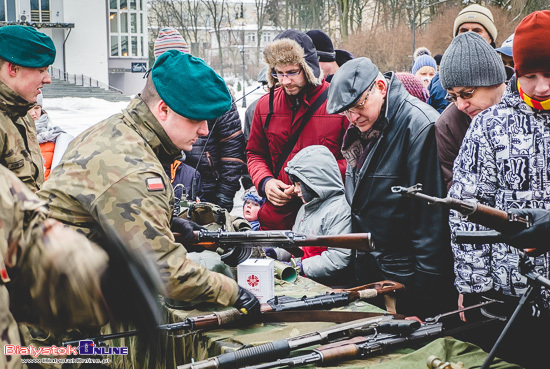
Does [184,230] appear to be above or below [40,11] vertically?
below

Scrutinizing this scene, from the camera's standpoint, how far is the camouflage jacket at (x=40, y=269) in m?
1.39

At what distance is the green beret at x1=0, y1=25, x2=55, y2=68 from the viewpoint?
3.86 meters

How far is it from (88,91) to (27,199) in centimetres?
3323

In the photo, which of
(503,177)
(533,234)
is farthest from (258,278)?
(533,234)

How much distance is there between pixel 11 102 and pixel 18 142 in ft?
0.81

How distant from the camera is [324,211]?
3.81 meters

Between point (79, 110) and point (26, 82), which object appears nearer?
point (26, 82)

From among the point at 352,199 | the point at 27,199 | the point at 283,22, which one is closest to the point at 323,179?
the point at 352,199

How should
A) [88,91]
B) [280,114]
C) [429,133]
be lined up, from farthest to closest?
1. [88,91]
2. [280,114]
3. [429,133]

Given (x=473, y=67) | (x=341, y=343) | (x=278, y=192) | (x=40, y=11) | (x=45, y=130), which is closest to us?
(x=341, y=343)

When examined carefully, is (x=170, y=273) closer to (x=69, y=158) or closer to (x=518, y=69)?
(x=69, y=158)

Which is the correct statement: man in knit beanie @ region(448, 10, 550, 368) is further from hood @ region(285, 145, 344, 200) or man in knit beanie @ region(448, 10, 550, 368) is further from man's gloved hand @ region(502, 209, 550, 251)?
hood @ region(285, 145, 344, 200)

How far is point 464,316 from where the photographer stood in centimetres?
285

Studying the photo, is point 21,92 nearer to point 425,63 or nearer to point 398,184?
point 398,184
